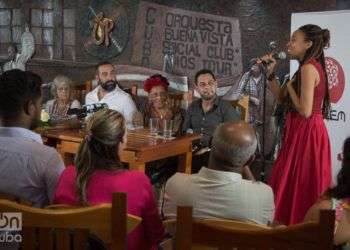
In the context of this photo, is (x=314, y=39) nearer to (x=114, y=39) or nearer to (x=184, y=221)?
(x=184, y=221)

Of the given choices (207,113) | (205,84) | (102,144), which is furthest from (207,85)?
(102,144)

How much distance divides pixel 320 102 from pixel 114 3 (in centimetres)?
292

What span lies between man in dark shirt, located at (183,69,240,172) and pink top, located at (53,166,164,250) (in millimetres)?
1868

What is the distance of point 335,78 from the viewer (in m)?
3.51

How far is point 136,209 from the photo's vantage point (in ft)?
5.48

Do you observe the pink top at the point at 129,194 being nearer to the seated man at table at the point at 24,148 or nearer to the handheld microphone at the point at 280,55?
the seated man at table at the point at 24,148

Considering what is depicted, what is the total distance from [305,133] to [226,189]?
1448 mm

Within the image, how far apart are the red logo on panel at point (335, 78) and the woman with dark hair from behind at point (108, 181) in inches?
85.6

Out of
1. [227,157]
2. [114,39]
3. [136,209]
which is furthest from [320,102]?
[114,39]

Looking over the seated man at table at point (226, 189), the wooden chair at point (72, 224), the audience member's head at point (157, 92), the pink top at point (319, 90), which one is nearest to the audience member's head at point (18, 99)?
the seated man at table at point (226, 189)

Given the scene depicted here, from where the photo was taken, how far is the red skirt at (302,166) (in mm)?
2840

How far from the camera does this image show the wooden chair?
3.76 feet

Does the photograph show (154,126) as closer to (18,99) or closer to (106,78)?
(106,78)

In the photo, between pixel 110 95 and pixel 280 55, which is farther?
pixel 110 95
